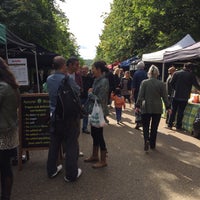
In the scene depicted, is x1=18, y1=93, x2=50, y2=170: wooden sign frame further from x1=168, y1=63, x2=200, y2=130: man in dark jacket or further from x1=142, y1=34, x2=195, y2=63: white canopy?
x1=142, y1=34, x2=195, y2=63: white canopy

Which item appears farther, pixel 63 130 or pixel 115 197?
pixel 63 130

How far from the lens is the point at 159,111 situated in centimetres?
689

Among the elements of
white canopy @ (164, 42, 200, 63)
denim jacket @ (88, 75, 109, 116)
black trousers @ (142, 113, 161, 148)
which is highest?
white canopy @ (164, 42, 200, 63)

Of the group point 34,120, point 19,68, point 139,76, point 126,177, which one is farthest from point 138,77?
point 126,177

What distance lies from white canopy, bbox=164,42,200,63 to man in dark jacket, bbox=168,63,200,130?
37 cm

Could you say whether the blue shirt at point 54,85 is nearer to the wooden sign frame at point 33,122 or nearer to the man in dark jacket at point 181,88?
the wooden sign frame at point 33,122

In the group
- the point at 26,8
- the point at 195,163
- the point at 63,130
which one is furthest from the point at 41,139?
the point at 26,8

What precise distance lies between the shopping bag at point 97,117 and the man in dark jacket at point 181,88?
4.44 metres

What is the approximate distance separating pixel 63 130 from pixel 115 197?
1276 millimetres

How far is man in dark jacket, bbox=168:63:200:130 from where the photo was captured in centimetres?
939

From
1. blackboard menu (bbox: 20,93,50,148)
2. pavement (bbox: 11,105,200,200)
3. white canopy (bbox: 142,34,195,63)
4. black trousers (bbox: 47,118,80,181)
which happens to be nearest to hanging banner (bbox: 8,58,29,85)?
pavement (bbox: 11,105,200,200)

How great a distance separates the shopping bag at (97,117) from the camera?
555cm

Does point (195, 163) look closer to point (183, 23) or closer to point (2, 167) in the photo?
point (2, 167)

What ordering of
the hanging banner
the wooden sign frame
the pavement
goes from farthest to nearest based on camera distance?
the hanging banner → the wooden sign frame → the pavement
